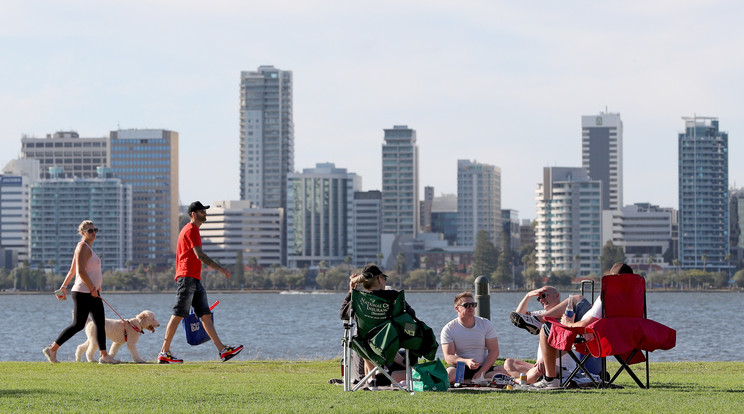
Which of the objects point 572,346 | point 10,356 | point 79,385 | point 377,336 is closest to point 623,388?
point 572,346

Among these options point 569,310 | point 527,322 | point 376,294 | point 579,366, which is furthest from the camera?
point 569,310

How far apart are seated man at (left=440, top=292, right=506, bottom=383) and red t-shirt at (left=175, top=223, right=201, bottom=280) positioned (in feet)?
13.8

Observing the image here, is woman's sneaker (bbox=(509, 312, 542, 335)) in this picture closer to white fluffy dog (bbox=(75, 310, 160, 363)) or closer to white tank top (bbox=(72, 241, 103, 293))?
white tank top (bbox=(72, 241, 103, 293))

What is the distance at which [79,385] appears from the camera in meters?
11.6

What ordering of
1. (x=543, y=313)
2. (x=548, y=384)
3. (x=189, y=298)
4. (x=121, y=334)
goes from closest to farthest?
(x=548, y=384) → (x=543, y=313) → (x=189, y=298) → (x=121, y=334)

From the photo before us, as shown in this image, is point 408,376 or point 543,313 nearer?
point 408,376

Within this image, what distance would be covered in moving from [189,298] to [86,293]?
4.40ft

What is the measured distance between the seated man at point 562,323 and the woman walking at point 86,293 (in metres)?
6.15

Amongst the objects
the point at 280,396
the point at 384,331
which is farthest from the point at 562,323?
the point at 280,396

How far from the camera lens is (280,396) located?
10.6m

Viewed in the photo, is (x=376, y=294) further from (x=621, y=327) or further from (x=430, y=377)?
(x=621, y=327)

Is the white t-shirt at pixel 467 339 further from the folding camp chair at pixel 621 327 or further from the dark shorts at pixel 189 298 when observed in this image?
the dark shorts at pixel 189 298

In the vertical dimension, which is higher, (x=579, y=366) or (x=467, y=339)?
(x=467, y=339)

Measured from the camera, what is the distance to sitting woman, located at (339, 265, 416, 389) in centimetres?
1098
